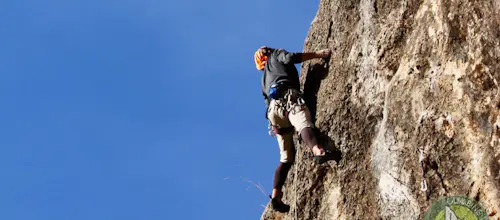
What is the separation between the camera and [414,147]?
26.0 ft

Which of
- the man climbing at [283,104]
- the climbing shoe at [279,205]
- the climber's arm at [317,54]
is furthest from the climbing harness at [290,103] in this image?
the climbing shoe at [279,205]

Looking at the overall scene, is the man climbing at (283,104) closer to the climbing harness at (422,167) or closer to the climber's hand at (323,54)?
the climber's hand at (323,54)

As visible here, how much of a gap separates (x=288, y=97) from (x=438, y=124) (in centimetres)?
276

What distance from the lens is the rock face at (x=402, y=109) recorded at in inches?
275

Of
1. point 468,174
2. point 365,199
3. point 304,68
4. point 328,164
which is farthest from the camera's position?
point 304,68

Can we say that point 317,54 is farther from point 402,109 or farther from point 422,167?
point 422,167

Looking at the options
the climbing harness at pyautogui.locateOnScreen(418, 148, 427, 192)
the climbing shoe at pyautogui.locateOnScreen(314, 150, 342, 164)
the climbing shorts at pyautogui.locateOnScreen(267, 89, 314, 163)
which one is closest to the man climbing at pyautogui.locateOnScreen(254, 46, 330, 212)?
the climbing shorts at pyautogui.locateOnScreen(267, 89, 314, 163)

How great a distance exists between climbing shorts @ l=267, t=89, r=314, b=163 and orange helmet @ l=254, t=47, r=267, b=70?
906mm

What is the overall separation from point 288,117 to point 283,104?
0.72 ft

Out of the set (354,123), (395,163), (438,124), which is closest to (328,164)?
(354,123)

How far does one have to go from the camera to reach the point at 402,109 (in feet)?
27.0

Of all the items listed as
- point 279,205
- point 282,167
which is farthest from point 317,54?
point 279,205

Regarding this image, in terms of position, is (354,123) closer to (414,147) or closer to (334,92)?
(334,92)

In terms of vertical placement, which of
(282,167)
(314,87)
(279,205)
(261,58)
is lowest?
(279,205)
